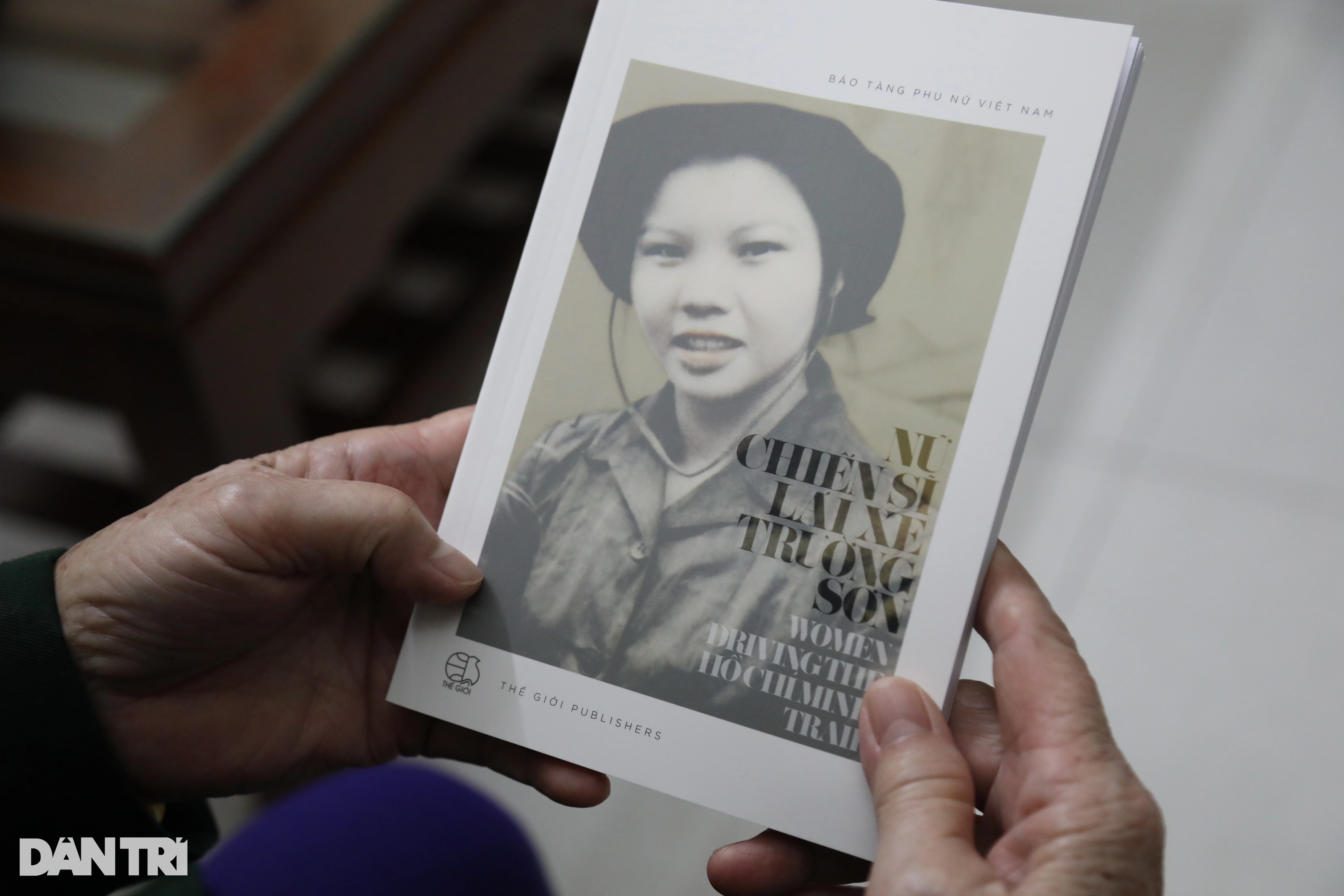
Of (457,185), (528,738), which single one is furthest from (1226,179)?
(528,738)

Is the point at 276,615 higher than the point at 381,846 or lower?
higher

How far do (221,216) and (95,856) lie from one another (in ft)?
1.87

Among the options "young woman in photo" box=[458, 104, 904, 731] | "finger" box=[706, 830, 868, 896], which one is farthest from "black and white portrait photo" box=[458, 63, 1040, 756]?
"finger" box=[706, 830, 868, 896]

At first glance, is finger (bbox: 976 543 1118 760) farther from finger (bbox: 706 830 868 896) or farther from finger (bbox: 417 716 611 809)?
finger (bbox: 417 716 611 809)

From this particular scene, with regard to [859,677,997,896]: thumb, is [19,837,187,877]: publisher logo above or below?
below

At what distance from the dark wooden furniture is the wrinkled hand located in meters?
0.27

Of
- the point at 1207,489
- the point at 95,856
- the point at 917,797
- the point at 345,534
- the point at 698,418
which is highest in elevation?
the point at 1207,489

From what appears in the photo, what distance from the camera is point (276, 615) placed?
0.74 m

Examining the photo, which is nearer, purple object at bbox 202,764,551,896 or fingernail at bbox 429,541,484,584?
purple object at bbox 202,764,551,896

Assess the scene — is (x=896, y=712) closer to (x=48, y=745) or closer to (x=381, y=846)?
(x=381, y=846)

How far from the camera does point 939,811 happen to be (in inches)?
23.2

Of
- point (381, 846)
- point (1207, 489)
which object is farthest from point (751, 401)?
point (1207, 489)

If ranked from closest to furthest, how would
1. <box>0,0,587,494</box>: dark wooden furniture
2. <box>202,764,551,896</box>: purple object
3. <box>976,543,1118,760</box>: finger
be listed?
<box>202,764,551,896</box>: purple object, <box>976,543,1118,760</box>: finger, <box>0,0,587,494</box>: dark wooden furniture

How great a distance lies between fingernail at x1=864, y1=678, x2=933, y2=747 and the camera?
2.04ft
